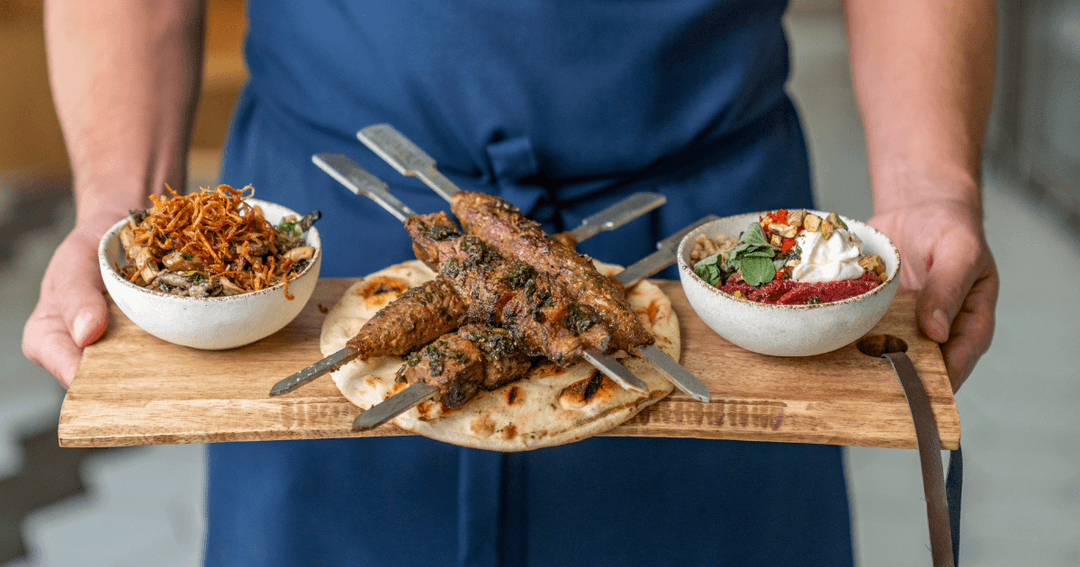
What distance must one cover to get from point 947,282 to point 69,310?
187 centimetres

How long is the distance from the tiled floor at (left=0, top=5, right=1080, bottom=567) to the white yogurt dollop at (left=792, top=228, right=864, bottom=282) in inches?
113

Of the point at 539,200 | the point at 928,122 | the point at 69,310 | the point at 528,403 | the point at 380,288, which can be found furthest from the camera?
the point at 928,122

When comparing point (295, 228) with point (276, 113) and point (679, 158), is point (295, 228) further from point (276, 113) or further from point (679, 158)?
point (679, 158)

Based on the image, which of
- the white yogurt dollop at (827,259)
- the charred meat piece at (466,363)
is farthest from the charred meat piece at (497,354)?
the white yogurt dollop at (827,259)

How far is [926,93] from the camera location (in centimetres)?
223

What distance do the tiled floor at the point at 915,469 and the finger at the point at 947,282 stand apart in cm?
260

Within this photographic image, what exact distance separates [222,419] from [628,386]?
747 mm

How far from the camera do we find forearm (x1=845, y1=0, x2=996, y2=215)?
7.07ft

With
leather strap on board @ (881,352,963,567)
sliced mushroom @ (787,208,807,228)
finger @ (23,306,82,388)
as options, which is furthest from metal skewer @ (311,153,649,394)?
leather strap on board @ (881,352,963,567)

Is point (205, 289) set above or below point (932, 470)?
above

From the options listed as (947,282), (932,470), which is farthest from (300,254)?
→ (947,282)

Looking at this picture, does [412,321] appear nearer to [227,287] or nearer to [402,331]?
[402,331]

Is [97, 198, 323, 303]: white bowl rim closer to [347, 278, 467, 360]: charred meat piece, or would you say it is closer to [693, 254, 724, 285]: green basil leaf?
[347, 278, 467, 360]: charred meat piece

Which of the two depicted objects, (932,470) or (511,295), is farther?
(511,295)
